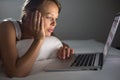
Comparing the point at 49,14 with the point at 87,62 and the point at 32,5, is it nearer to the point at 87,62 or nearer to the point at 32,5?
the point at 32,5

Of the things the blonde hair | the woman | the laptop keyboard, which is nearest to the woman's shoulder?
the woman

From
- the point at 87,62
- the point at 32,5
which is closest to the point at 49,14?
the point at 32,5

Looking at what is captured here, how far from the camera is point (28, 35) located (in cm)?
104

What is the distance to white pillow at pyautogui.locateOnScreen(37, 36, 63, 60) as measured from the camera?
0.97 m

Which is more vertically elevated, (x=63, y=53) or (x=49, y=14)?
(x=49, y=14)

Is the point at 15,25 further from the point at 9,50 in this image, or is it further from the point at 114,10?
the point at 114,10

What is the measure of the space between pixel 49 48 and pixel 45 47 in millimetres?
29

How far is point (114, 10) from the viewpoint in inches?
111

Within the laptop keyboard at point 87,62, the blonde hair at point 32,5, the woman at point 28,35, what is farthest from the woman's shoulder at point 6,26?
the laptop keyboard at point 87,62

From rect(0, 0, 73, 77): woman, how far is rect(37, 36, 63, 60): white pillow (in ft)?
0.08

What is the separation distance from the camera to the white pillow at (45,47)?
0.91 m

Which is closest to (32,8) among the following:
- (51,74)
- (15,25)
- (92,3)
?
(15,25)

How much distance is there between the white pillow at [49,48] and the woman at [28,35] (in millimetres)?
25

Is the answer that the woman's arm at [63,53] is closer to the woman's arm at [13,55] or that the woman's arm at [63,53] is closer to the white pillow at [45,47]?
the white pillow at [45,47]
